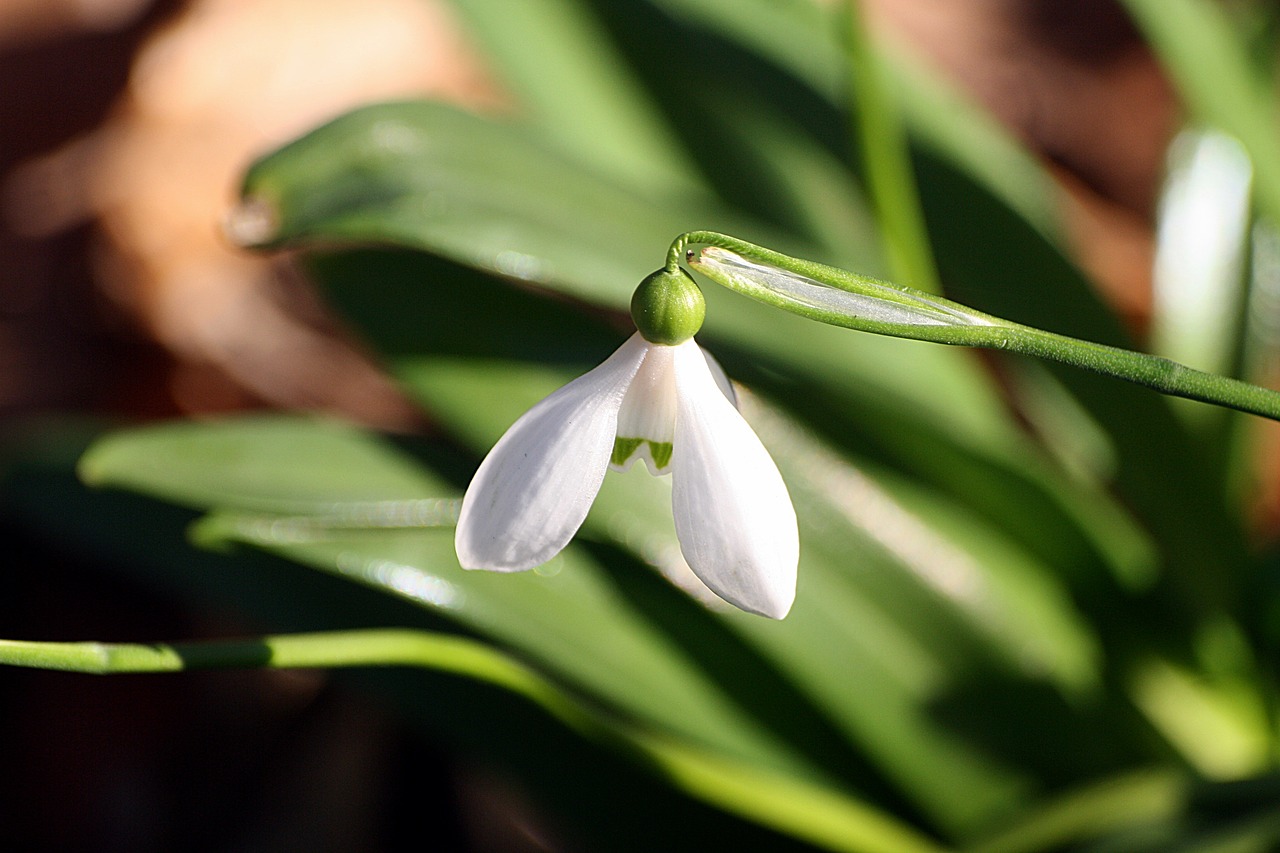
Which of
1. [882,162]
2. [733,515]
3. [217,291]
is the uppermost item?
[217,291]

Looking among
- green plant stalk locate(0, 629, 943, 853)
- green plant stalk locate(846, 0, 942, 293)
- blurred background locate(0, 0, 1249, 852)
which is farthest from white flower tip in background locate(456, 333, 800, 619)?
blurred background locate(0, 0, 1249, 852)

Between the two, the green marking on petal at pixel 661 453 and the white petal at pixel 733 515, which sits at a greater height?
the green marking on petal at pixel 661 453

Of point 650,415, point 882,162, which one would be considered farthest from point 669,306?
point 882,162

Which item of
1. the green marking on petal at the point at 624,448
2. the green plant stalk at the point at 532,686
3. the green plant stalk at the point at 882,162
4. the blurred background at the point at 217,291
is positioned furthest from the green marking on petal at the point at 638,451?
the blurred background at the point at 217,291

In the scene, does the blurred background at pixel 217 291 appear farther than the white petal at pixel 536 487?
Yes

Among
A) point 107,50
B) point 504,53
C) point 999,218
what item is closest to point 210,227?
point 107,50

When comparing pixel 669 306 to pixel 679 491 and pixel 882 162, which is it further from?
pixel 882 162

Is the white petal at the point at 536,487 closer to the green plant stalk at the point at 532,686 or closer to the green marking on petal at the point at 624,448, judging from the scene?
the green marking on petal at the point at 624,448

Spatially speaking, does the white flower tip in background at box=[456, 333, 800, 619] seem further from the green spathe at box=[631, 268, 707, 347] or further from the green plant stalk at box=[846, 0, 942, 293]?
the green plant stalk at box=[846, 0, 942, 293]
